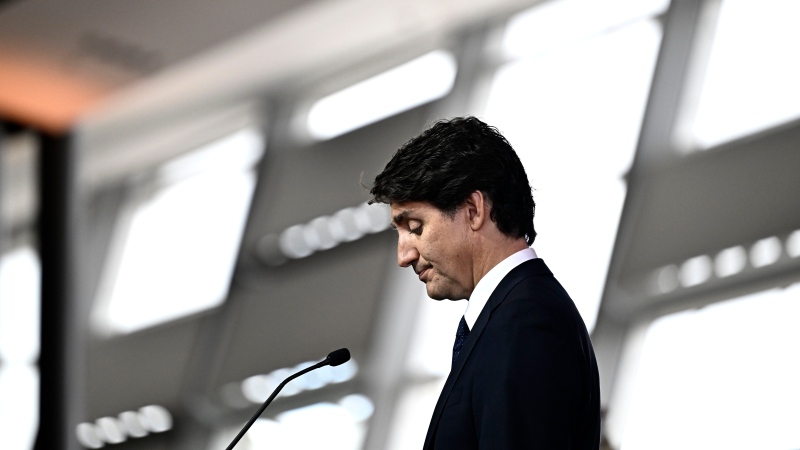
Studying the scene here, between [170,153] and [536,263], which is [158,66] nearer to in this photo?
[170,153]

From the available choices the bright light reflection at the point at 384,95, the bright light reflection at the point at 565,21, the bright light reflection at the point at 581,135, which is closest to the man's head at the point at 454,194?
the bright light reflection at the point at 581,135

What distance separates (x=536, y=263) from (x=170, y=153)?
5.98 meters

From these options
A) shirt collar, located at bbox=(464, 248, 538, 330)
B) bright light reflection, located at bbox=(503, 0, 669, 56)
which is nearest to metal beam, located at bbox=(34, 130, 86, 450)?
bright light reflection, located at bbox=(503, 0, 669, 56)

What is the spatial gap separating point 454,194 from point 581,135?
367 cm

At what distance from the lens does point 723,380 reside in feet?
14.2

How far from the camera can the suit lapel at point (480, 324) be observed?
1693 millimetres

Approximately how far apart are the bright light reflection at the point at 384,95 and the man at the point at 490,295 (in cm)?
431

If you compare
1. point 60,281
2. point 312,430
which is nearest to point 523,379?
point 312,430

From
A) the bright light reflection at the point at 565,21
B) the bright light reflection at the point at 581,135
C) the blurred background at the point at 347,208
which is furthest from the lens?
→ the bright light reflection at the point at 565,21

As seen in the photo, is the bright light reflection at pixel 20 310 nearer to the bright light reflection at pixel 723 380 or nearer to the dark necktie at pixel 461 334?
the bright light reflection at pixel 723 380

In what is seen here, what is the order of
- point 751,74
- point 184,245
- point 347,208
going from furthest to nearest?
point 184,245
point 347,208
point 751,74

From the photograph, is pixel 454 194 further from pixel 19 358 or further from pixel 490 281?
pixel 19 358

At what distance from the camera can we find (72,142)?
275 inches

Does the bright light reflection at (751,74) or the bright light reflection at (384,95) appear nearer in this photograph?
the bright light reflection at (751,74)
